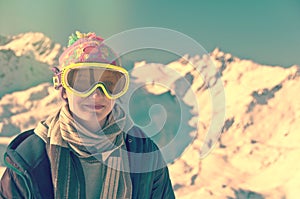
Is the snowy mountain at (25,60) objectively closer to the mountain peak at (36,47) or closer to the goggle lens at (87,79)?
the mountain peak at (36,47)

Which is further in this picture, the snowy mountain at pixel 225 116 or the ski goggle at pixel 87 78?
the snowy mountain at pixel 225 116

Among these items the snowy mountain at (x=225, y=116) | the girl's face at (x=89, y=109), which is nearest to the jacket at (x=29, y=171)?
the girl's face at (x=89, y=109)

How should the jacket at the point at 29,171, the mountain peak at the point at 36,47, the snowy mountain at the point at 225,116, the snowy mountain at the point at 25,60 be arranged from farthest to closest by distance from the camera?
1. the mountain peak at the point at 36,47
2. the snowy mountain at the point at 25,60
3. the snowy mountain at the point at 225,116
4. the jacket at the point at 29,171

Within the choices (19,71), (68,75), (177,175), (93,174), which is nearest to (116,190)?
(93,174)

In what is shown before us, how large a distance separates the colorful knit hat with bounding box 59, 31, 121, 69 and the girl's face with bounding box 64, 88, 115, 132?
114mm

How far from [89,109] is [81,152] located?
15cm

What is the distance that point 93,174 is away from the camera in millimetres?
1526

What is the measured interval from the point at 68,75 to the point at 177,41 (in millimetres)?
418

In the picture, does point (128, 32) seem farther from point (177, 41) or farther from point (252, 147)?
point (252, 147)

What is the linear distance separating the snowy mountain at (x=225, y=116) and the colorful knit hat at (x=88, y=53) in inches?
66.6

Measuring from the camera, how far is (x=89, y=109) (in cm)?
148

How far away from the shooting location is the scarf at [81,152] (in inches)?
57.1

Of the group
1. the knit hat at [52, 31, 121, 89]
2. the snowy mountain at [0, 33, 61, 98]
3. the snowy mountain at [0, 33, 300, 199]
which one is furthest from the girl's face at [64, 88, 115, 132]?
the snowy mountain at [0, 33, 61, 98]

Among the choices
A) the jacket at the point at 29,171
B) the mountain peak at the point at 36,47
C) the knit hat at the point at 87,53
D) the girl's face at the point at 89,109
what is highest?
the mountain peak at the point at 36,47
